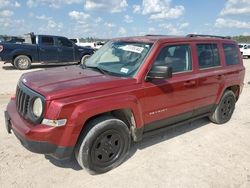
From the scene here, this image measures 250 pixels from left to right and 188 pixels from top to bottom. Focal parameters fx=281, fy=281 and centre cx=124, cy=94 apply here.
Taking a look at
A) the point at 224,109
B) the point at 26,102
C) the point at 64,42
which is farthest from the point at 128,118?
the point at 64,42

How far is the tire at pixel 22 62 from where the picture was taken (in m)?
14.4

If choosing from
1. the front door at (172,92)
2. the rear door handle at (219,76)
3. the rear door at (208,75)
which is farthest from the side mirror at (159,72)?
the rear door handle at (219,76)

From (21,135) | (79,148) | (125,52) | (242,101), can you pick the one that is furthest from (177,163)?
(242,101)

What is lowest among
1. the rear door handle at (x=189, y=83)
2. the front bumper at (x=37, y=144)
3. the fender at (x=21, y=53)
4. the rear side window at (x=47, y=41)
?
the front bumper at (x=37, y=144)

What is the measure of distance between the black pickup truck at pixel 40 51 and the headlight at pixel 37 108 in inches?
458

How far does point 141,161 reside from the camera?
422cm

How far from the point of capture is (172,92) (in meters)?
4.46

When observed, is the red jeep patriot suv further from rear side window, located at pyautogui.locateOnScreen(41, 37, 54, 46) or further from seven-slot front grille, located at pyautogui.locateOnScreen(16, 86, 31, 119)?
rear side window, located at pyautogui.locateOnScreen(41, 37, 54, 46)

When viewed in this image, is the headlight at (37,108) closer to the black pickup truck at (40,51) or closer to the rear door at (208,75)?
the rear door at (208,75)

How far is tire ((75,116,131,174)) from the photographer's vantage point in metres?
3.62

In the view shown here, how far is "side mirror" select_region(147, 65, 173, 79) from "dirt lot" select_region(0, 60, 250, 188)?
128 cm

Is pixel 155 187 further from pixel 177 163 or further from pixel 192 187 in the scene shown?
pixel 177 163

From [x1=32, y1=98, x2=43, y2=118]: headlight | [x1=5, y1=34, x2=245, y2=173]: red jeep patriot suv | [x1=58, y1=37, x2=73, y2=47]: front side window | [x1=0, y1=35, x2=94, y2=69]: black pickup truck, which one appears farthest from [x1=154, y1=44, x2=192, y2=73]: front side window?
[x1=58, y1=37, x2=73, y2=47]: front side window

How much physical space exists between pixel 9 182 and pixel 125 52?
98.6 inches
